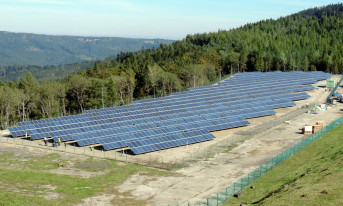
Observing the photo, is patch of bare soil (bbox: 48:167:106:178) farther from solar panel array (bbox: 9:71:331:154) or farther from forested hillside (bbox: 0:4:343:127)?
forested hillside (bbox: 0:4:343:127)

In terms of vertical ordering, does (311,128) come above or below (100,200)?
above

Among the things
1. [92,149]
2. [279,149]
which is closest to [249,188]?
[279,149]

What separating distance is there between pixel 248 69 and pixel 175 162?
139 m

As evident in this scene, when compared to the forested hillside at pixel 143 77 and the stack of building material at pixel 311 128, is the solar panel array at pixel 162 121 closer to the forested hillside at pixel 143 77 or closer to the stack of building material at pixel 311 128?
the stack of building material at pixel 311 128

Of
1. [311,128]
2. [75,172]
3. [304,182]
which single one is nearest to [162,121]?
[75,172]

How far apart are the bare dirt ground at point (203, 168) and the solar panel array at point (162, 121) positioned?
2708 millimetres

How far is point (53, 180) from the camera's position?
50500mm

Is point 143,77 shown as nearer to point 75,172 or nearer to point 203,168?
point 203,168

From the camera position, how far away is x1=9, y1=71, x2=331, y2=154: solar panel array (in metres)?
68.9

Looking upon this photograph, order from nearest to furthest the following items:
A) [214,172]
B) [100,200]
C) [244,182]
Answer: [100,200] < [244,182] < [214,172]

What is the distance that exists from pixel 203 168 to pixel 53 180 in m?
22.9

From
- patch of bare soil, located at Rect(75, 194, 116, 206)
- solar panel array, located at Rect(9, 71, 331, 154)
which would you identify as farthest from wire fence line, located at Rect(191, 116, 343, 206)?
solar panel array, located at Rect(9, 71, 331, 154)

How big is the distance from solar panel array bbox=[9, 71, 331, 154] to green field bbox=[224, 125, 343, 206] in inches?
845

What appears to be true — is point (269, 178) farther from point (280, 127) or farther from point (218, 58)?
point (218, 58)
